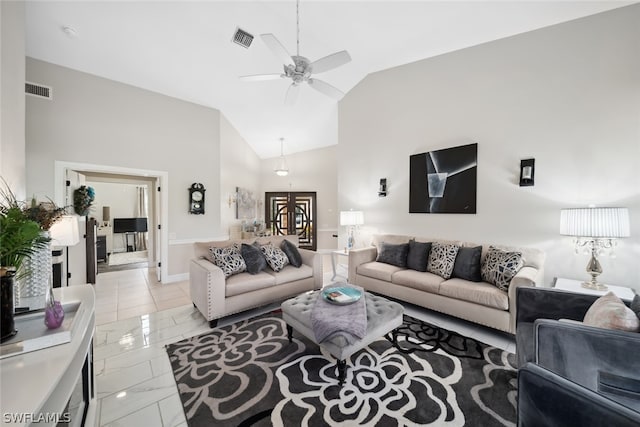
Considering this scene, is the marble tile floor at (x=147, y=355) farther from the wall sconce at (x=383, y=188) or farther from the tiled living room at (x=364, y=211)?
the wall sconce at (x=383, y=188)

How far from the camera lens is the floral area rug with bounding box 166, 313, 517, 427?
158 centimetres

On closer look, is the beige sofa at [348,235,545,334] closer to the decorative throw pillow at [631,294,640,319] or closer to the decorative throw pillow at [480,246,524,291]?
the decorative throw pillow at [480,246,524,291]

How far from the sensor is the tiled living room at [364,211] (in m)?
1.58

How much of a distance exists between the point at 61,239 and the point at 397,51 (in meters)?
4.67

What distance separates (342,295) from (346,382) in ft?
2.29

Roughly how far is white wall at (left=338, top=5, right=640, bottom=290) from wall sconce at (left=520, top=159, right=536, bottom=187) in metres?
0.06

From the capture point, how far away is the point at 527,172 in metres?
2.94

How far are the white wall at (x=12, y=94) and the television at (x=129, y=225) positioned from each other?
624 cm

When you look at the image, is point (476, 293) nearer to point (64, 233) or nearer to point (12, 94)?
point (64, 233)

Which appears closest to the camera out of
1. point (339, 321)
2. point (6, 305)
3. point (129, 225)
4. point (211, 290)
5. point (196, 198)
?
point (6, 305)

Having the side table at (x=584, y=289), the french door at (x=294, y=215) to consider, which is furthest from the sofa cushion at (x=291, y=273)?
the french door at (x=294, y=215)

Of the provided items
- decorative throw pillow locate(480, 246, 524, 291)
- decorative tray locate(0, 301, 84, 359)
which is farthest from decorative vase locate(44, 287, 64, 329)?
decorative throw pillow locate(480, 246, 524, 291)

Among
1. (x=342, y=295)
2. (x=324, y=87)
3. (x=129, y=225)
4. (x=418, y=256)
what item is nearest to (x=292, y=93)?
(x=324, y=87)

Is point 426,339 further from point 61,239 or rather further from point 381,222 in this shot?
point 61,239
